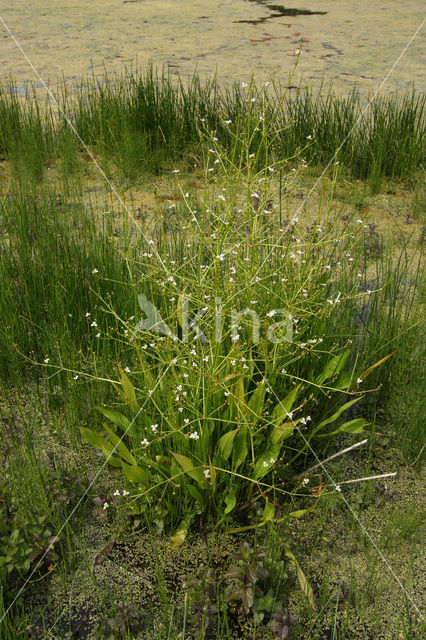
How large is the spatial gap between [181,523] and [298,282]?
0.64m

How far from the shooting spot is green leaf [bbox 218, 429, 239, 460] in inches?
56.6

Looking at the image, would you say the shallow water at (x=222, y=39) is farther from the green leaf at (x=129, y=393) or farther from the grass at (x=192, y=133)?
the green leaf at (x=129, y=393)

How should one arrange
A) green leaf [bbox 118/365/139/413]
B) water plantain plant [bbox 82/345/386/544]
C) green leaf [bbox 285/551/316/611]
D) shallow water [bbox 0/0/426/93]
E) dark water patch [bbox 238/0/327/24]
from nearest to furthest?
green leaf [bbox 285/551/316/611]
water plantain plant [bbox 82/345/386/544]
green leaf [bbox 118/365/139/413]
shallow water [bbox 0/0/426/93]
dark water patch [bbox 238/0/327/24]

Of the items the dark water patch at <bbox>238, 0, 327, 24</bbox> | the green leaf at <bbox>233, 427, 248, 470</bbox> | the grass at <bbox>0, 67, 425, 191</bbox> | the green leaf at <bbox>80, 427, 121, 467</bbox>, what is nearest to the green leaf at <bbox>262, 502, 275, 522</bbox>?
the green leaf at <bbox>233, 427, 248, 470</bbox>

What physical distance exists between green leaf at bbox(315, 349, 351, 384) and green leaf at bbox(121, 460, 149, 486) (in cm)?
51

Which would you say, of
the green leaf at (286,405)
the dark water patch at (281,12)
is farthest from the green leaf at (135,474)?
the dark water patch at (281,12)

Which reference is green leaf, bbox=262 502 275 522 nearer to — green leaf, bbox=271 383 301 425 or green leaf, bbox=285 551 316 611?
green leaf, bbox=285 551 316 611

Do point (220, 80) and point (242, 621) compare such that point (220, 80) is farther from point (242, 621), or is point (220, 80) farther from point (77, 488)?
point (242, 621)

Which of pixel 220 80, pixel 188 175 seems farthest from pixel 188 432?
pixel 220 80

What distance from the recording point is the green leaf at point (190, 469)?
55.8 inches

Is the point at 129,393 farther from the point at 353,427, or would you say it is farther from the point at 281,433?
the point at 353,427

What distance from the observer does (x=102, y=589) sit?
1414mm

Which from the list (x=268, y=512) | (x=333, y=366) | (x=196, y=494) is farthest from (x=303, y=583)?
(x=333, y=366)

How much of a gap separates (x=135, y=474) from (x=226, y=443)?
223 mm
